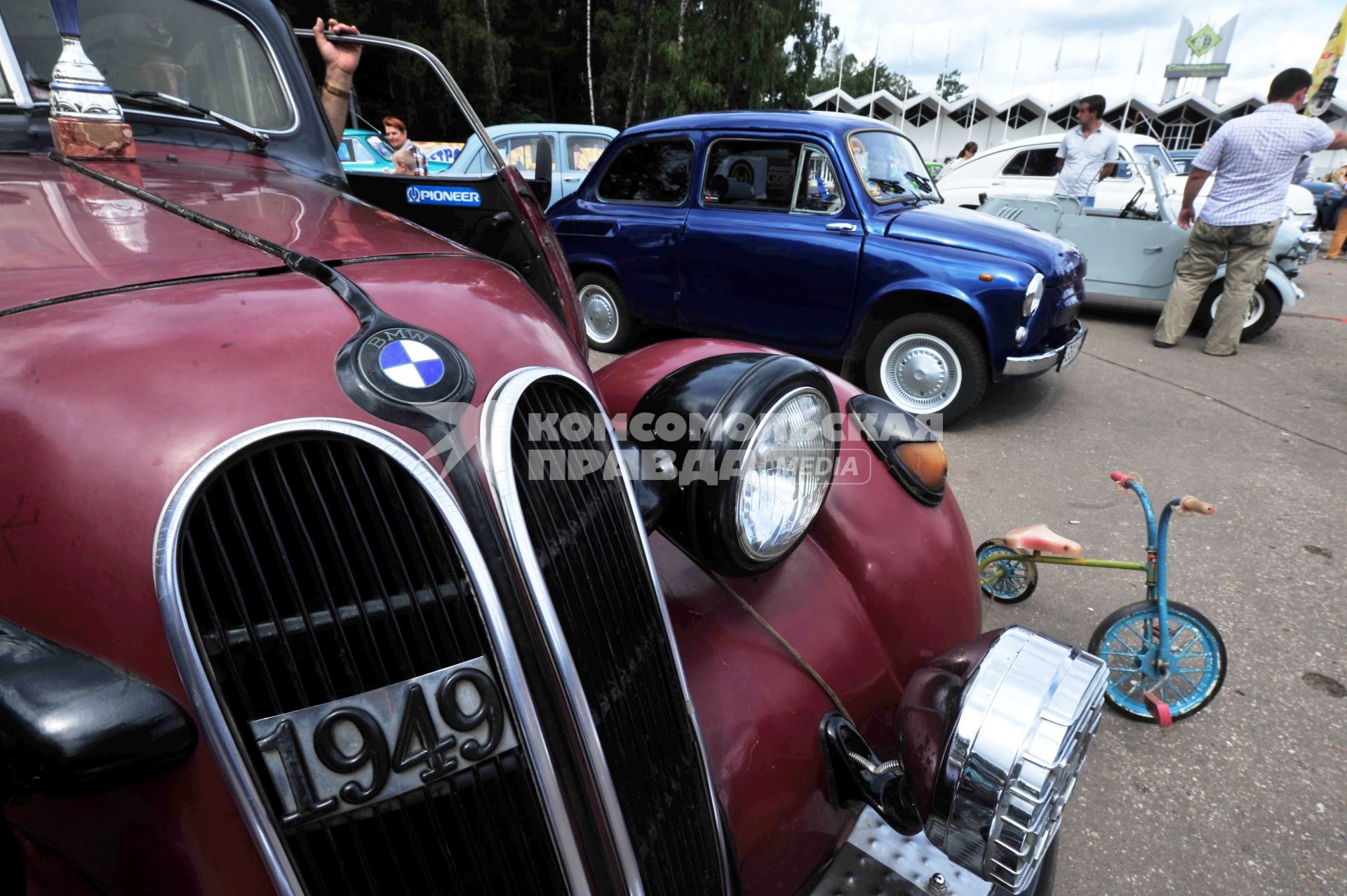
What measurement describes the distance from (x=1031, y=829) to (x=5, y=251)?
4.96 ft

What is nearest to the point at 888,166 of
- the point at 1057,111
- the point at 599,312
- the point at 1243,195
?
the point at 599,312

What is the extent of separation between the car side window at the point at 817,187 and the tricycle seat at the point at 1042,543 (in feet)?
9.29

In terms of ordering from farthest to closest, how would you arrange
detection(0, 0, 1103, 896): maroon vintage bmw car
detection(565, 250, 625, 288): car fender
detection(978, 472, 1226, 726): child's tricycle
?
1. detection(565, 250, 625, 288): car fender
2. detection(978, 472, 1226, 726): child's tricycle
3. detection(0, 0, 1103, 896): maroon vintage bmw car

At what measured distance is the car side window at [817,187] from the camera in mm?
4520

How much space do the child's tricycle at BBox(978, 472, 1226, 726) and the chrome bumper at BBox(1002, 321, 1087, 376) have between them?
205 centimetres

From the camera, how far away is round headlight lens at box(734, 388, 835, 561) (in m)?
1.18

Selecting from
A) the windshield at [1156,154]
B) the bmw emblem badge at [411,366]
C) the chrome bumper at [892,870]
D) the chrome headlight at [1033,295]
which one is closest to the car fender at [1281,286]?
the windshield at [1156,154]

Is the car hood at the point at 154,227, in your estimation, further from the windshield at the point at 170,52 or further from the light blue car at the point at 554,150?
the light blue car at the point at 554,150

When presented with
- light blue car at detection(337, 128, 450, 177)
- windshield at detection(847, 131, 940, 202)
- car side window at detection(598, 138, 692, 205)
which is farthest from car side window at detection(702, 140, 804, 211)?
light blue car at detection(337, 128, 450, 177)

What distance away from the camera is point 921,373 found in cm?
450

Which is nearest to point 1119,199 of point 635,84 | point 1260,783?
point 1260,783

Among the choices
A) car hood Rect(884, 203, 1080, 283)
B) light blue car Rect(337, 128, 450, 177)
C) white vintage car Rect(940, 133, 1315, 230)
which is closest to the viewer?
car hood Rect(884, 203, 1080, 283)

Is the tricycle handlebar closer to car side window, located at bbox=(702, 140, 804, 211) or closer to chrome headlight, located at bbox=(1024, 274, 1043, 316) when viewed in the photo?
chrome headlight, located at bbox=(1024, 274, 1043, 316)

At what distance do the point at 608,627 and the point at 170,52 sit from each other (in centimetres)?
217
